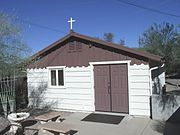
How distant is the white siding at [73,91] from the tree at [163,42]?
66.1 feet

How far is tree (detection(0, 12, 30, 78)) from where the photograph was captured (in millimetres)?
8602

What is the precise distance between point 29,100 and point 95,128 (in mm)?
5707

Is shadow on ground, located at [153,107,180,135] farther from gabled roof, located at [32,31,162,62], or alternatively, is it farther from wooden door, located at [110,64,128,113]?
gabled roof, located at [32,31,162,62]

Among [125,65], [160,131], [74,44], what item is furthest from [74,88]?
[160,131]

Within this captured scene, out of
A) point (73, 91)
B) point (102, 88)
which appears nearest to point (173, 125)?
point (102, 88)

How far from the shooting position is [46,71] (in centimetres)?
1138

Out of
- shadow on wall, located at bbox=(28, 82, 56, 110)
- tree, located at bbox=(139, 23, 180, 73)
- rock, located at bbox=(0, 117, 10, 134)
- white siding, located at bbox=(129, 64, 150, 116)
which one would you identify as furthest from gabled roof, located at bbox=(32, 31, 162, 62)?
tree, located at bbox=(139, 23, 180, 73)

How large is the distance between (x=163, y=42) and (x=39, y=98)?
2348 centimetres

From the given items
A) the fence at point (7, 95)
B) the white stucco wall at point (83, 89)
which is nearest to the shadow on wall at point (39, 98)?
the white stucco wall at point (83, 89)

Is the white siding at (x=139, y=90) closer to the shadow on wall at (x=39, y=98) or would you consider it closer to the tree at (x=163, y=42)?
the shadow on wall at (x=39, y=98)

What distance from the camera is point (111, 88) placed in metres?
9.84

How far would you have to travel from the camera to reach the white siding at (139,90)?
8922 mm

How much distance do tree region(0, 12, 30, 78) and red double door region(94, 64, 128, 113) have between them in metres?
3.48

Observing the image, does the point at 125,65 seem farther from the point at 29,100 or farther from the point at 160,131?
the point at 29,100
